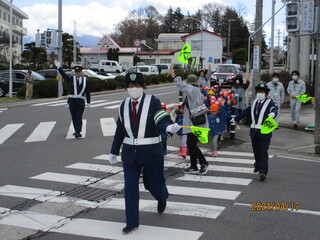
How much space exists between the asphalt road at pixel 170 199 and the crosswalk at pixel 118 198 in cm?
1

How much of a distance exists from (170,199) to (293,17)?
702 centimetres

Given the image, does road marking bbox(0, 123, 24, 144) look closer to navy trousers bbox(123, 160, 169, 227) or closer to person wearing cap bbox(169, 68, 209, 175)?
person wearing cap bbox(169, 68, 209, 175)

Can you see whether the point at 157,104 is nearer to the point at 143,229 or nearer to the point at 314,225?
the point at 143,229

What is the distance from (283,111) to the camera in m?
18.7

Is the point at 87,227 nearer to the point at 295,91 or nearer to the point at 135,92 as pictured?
the point at 135,92

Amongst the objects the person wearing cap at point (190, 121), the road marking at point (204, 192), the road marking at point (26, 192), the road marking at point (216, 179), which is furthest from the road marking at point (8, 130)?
the road marking at point (204, 192)

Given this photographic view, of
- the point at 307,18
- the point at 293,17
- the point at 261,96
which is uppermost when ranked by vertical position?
the point at 307,18

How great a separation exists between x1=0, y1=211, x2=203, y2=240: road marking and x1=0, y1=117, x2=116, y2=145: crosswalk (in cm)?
617

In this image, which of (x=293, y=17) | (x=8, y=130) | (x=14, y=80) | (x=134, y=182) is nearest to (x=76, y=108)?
(x=8, y=130)

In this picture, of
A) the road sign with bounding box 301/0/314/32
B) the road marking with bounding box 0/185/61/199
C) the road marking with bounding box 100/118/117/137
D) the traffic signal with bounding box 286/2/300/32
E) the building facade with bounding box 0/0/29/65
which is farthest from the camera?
the building facade with bounding box 0/0/29/65

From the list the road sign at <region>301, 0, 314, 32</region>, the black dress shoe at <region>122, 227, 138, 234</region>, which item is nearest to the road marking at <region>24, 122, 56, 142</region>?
the black dress shoe at <region>122, 227, 138, 234</region>

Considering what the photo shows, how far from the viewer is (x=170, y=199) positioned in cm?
618

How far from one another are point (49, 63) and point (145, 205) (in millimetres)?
44283

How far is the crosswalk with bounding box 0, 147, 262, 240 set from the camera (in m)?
4.97
